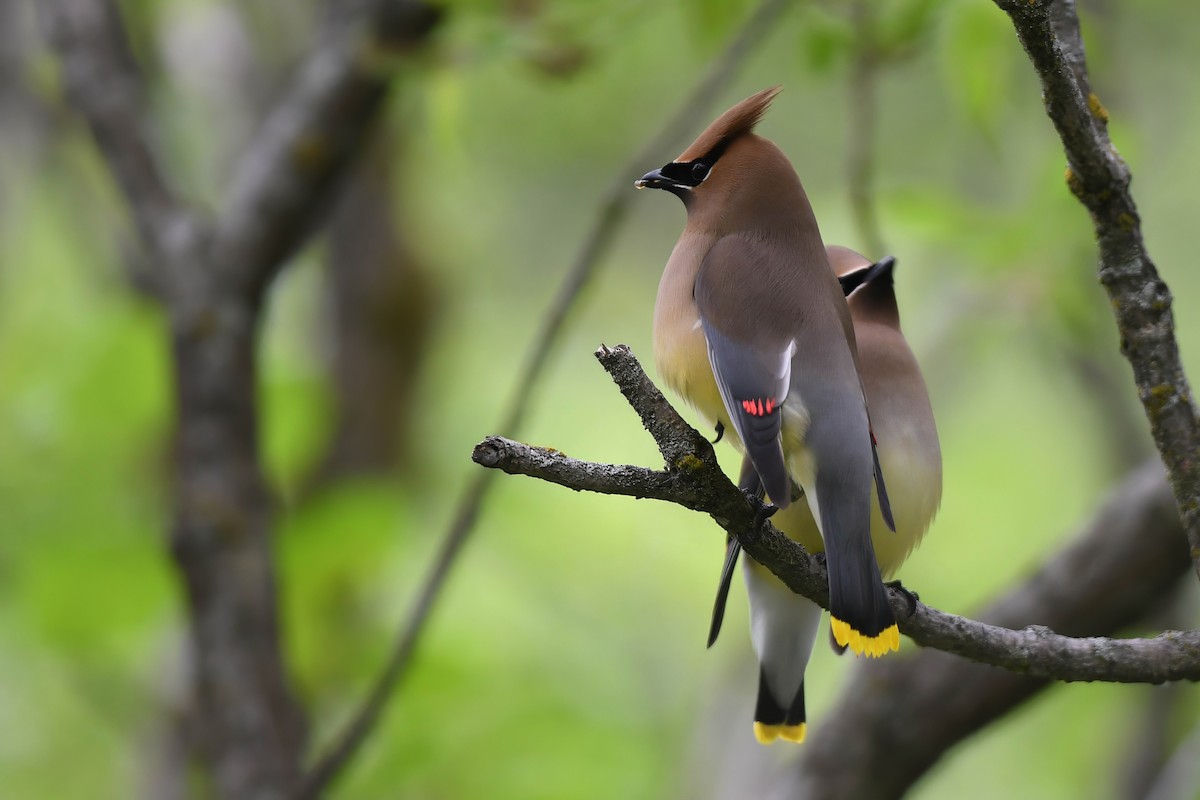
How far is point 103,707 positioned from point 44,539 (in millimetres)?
757

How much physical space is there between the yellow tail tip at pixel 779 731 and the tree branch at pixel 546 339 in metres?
0.87

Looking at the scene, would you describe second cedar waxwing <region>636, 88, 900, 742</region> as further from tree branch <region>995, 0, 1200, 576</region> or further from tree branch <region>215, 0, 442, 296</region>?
tree branch <region>215, 0, 442, 296</region>

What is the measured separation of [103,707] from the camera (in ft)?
15.2

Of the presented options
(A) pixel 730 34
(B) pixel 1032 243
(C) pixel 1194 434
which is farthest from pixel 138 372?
(C) pixel 1194 434

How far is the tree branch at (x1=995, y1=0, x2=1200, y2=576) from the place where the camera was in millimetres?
1921

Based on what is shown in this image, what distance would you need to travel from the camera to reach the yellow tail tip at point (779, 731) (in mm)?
2805

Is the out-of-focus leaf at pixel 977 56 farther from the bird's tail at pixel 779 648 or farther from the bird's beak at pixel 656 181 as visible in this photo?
the bird's tail at pixel 779 648

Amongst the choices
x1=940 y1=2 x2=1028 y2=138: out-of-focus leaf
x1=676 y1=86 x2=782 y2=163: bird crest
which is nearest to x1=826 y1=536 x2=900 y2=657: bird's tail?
x1=676 y1=86 x2=782 y2=163: bird crest

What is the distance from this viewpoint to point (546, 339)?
10.8 feet

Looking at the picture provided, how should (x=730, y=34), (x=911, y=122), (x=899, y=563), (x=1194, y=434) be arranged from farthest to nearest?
(x=911, y=122)
(x=730, y=34)
(x=899, y=563)
(x=1194, y=434)

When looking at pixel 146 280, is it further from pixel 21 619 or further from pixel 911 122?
pixel 911 122

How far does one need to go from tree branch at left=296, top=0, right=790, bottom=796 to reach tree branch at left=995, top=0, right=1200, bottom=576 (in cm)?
138

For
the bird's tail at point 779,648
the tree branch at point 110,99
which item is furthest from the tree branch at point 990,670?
the tree branch at point 110,99

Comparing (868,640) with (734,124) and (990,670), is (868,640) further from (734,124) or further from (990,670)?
(990,670)
